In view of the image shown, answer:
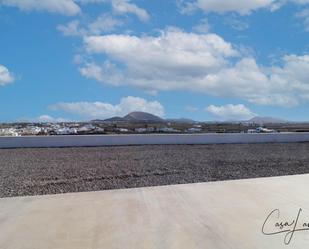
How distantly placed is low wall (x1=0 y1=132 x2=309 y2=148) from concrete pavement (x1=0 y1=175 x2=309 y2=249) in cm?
1312

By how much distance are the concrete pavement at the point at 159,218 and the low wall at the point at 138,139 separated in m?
13.1

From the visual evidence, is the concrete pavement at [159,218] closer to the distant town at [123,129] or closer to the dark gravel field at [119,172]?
the dark gravel field at [119,172]

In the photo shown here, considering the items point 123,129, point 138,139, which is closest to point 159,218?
point 138,139

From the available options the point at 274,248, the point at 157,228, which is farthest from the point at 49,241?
the point at 274,248

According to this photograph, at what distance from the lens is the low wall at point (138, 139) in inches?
726

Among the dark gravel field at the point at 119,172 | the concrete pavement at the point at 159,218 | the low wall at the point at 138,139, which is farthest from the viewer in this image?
the low wall at the point at 138,139

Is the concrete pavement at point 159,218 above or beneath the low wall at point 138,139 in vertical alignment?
beneath

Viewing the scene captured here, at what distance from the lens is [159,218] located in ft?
14.4

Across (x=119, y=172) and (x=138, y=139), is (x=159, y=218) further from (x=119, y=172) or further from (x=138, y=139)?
(x=138, y=139)

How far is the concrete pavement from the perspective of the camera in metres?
3.65

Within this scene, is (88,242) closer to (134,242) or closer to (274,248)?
(134,242)

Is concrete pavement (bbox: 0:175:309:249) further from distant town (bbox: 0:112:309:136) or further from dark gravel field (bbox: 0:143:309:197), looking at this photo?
distant town (bbox: 0:112:309:136)

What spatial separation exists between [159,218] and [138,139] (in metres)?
14.9

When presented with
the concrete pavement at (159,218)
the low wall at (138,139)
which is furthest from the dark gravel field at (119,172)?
the low wall at (138,139)
